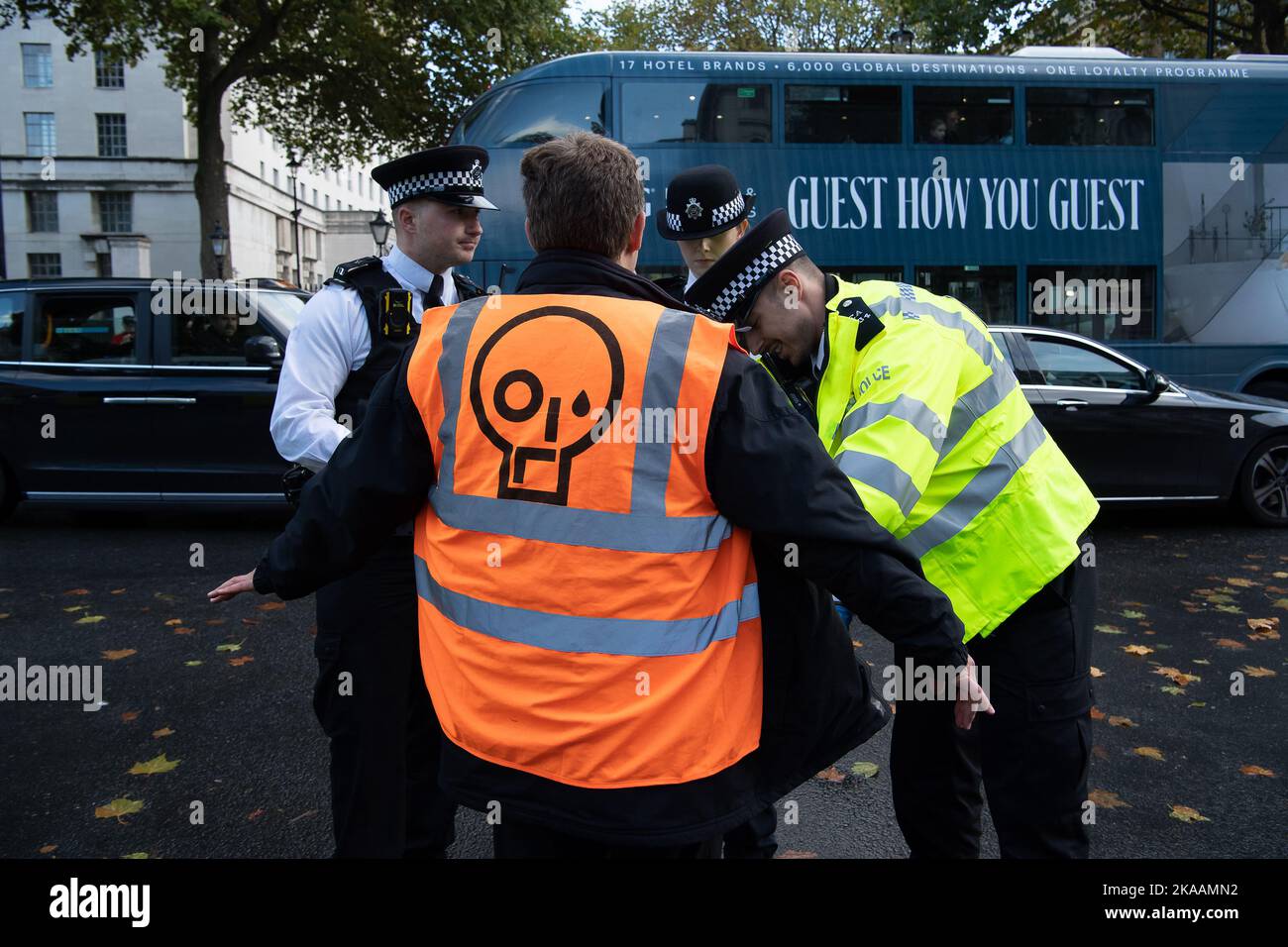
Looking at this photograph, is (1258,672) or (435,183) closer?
(435,183)

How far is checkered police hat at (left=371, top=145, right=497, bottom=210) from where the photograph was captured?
307 centimetres

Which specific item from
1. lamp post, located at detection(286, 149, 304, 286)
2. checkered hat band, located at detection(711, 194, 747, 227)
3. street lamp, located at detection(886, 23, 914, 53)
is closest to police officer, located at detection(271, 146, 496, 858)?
checkered hat band, located at detection(711, 194, 747, 227)

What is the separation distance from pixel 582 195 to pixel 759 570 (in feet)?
2.29

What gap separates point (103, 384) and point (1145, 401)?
8031mm

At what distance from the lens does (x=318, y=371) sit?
2.95 metres

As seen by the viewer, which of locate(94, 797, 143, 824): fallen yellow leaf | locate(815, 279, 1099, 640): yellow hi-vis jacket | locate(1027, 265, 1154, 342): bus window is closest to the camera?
locate(815, 279, 1099, 640): yellow hi-vis jacket

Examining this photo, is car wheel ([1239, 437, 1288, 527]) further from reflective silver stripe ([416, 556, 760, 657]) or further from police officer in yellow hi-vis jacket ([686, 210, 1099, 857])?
reflective silver stripe ([416, 556, 760, 657])

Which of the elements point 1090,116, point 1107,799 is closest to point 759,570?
→ point 1107,799

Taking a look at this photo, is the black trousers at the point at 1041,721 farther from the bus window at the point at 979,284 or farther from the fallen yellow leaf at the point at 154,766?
the bus window at the point at 979,284

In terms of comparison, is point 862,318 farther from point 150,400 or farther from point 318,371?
point 150,400

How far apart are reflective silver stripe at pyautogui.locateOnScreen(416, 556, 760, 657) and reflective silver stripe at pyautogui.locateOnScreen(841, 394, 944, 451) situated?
1.87 ft
